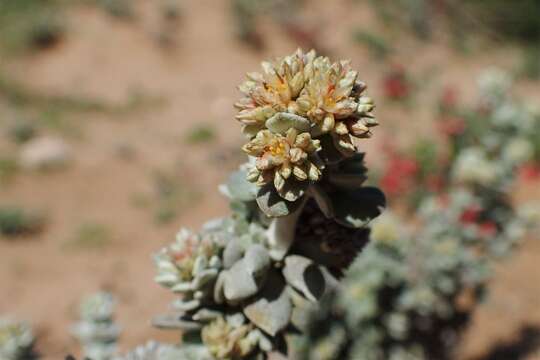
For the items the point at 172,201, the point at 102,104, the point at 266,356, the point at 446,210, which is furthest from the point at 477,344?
the point at 102,104

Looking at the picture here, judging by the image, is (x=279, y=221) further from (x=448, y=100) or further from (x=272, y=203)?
(x=448, y=100)

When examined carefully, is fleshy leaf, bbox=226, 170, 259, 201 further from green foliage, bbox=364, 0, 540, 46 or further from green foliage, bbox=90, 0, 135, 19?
green foliage, bbox=364, 0, 540, 46

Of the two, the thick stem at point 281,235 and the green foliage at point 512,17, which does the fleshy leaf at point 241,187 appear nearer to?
the thick stem at point 281,235

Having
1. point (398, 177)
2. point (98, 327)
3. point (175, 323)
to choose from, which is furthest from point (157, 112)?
point (175, 323)

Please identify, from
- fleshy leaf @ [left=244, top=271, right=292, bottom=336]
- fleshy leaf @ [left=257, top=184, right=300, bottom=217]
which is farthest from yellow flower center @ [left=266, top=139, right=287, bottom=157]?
fleshy leaf @ [left=244, top=271, right=292, bottom=336]

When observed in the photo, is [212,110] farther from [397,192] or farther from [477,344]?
[477,344]

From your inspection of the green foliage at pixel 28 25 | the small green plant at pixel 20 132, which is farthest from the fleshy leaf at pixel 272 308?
the green foliage at pixel 28 25
